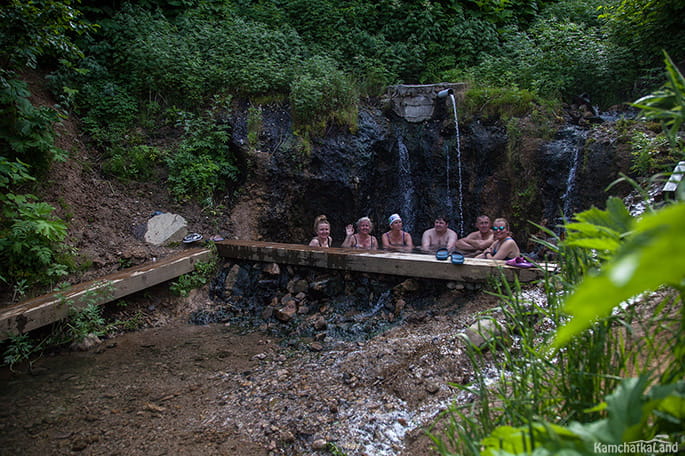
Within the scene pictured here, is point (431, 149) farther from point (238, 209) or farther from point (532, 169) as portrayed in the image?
point (238, 209)

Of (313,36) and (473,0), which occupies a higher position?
(473,0)

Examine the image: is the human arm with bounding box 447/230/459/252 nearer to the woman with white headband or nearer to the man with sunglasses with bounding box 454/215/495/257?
the man with sunglasses with bounding box 454/215/495/257

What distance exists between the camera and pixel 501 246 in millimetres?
5738

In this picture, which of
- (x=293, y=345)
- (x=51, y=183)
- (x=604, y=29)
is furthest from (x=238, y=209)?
(x=604, y=29)

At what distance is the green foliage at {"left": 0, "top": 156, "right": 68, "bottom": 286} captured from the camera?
14.1 ft

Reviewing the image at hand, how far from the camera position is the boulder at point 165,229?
19.9ft

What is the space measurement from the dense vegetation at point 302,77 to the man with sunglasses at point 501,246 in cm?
164

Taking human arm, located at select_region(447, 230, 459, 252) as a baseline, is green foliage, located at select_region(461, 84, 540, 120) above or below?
above

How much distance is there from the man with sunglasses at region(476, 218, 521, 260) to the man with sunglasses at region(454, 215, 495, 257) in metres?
0.30

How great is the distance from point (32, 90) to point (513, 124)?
903 centimetres

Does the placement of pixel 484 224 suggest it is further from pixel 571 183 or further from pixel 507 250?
pixel 571 183

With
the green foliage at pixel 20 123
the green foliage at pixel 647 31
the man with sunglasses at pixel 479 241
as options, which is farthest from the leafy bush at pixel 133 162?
the green foliage at pixel 647 31

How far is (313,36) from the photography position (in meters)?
10.0

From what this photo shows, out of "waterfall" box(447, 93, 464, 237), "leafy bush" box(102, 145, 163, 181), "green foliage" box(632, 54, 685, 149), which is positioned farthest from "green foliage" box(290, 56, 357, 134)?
"green foliage" box(632, 54, 685, 149)
